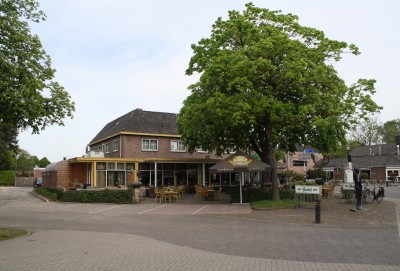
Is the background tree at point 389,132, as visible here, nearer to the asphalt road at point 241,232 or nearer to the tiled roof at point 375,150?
the tiled roof at point 375,150

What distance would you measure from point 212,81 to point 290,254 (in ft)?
44.4

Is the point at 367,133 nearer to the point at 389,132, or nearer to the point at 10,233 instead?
the point at 389,132

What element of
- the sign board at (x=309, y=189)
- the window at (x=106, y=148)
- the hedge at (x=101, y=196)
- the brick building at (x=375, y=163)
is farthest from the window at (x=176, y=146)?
the brick building at (x=375, y=163)

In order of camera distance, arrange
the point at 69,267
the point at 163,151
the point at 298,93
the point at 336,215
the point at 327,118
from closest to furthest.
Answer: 1. the point at 69,267
2. the point at 336,215
3. the point at 327,118
4. the point at 298,93
5. the point at 163,151

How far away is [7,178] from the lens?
206 feet

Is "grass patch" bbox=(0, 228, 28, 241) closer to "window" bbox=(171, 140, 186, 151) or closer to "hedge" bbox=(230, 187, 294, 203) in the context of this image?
"hedge" bbox=(230, 187, 294, 203)

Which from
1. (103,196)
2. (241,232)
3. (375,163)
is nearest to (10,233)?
(241,232)

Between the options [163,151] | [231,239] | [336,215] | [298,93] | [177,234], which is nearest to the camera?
[231,239]

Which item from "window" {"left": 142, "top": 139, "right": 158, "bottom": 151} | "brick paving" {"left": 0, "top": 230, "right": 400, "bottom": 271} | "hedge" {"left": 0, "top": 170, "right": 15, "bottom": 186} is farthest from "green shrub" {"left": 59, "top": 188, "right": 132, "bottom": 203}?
"hedge" {"left": 0, "top": 170, "right": 15, "bottom": 186}

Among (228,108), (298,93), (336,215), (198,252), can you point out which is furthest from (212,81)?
(198,252)

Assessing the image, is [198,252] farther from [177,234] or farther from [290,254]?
[177,234]

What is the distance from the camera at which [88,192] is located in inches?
984

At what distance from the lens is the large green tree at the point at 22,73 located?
45.1 ft

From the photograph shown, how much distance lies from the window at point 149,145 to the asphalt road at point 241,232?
51.9ft
